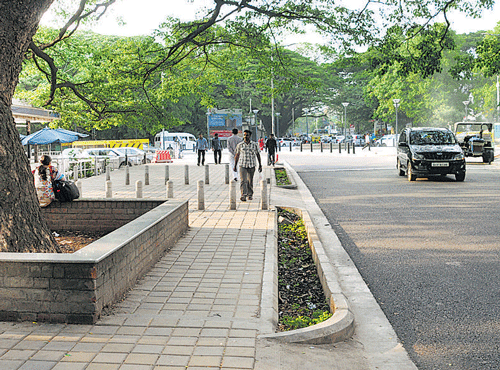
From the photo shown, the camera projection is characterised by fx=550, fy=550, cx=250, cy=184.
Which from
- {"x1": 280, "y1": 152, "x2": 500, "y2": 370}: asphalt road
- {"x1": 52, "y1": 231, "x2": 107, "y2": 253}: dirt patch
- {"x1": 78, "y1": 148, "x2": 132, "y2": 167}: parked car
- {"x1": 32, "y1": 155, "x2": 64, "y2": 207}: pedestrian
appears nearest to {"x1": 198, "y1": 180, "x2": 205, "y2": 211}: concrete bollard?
{"x1": 280, "y1": 152, "x2": 500, "y2": 370}: asphalt road

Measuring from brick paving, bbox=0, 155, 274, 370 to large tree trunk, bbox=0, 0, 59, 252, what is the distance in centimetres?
130

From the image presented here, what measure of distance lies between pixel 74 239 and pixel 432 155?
43.2 feet

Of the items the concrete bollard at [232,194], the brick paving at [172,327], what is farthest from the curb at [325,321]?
the concrete bollard at [232,194]

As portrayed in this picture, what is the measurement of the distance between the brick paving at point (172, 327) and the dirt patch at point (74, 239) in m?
1.29

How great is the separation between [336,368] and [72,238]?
5.04 meters

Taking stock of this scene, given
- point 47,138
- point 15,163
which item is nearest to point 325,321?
point 15,163

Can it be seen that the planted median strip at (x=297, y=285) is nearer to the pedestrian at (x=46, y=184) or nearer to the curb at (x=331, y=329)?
the curb at (x=331, y=329)

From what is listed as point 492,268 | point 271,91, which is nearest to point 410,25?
point 271,91

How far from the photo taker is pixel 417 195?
14.1m

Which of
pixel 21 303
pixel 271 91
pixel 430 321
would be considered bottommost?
pixel 430 321

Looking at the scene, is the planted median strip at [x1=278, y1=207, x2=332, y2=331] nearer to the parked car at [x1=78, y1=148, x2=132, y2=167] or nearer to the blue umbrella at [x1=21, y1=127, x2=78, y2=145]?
the parked car at [x1=78, y1=148, x2=132, y2=167]

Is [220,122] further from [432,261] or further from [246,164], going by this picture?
[432,261]

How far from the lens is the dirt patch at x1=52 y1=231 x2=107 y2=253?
713cm

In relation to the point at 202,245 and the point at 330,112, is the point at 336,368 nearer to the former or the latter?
the point at 202,245
